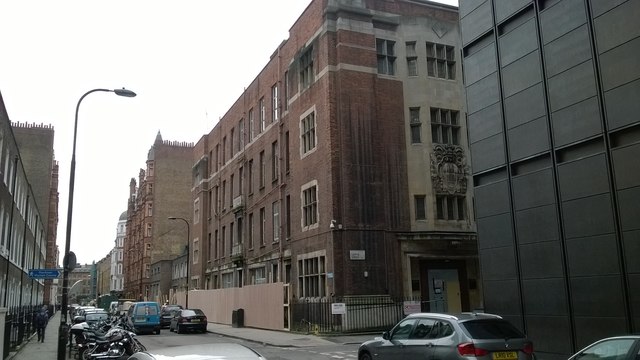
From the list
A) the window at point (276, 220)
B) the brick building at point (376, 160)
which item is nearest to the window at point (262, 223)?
the window at point (276, 220)

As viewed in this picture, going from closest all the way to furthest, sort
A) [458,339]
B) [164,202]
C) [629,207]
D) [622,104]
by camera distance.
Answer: [458,339] → [629,207] → [622,104] → [164,202]

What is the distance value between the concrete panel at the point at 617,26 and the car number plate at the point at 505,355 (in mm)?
7008

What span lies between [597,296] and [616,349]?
505cm

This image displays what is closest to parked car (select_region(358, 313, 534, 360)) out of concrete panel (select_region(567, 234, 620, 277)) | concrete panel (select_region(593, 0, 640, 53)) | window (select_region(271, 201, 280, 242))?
concrete panel (select_region(567, 234, 620, 277))

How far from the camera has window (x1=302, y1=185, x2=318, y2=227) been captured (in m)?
28.9

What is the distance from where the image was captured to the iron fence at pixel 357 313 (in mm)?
25125

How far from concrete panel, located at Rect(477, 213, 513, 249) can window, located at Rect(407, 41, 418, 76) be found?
52.0 feet

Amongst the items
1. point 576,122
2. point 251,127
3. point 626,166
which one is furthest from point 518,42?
point 251,127

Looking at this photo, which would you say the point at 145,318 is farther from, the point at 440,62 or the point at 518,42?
the point at 518,42

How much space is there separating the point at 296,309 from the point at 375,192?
24.3 feet

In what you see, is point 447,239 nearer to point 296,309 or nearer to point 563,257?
point 296,309

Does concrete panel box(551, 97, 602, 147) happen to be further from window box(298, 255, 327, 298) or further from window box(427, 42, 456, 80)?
window box(427, 42, 456, 80)

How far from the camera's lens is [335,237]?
26344 mm

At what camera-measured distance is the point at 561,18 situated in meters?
13.5
